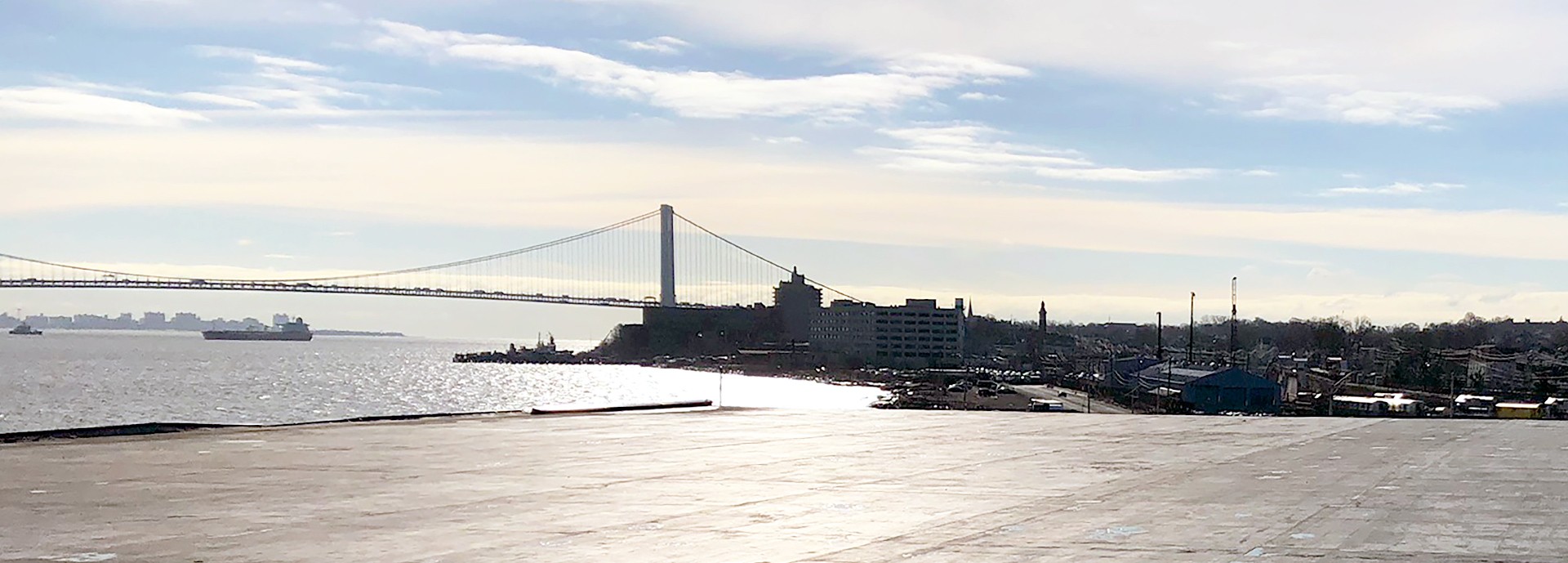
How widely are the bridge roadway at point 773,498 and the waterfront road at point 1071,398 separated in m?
67.7

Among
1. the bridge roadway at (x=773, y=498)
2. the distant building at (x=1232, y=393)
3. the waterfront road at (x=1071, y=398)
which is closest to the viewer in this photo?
the bridge roadway at (x=773, y=498)

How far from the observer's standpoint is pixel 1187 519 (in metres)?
20.6

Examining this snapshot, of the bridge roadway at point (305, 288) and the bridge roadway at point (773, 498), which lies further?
the bridge roadway at point (305, 288)

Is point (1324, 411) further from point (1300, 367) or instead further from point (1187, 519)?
point (1300, 367)

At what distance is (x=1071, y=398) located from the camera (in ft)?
459

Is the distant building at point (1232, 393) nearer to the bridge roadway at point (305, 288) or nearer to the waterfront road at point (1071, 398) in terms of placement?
the waterfront road at point (1071, 398)

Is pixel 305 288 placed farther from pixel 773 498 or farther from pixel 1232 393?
pixel 773 498

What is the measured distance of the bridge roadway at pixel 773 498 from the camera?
17.8 meters

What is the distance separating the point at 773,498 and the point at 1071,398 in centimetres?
11937

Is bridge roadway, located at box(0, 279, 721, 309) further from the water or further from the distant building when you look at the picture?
the distant building

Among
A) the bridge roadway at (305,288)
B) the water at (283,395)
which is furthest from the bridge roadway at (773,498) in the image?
the bridge roadway at (305,288)

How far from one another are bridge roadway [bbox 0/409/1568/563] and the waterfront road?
67727 mm

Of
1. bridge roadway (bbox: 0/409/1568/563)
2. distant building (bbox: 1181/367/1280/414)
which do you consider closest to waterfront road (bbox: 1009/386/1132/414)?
distant building (bbox: 1181/367/1280/414)

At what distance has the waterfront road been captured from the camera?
11088cm
